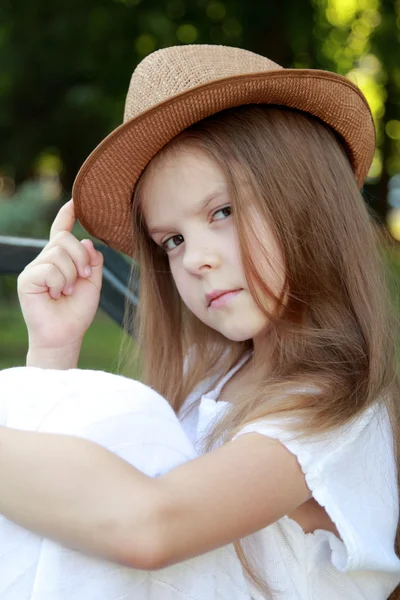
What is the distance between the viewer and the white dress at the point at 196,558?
1282 millimetres

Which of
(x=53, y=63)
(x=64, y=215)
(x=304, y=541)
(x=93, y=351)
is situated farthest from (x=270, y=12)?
(x=304, y=541)

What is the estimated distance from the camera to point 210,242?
168cm

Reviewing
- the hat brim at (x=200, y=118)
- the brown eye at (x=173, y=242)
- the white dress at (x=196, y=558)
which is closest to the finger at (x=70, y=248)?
the hat brim at (x=200, y=118)

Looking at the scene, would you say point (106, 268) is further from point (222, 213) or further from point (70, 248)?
point (222, 213)

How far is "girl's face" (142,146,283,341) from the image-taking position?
1.67 metres

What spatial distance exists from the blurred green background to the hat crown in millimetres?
4067

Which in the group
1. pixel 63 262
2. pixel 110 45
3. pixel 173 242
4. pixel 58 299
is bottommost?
pixel 110 45

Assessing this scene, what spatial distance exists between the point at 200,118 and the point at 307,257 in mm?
368

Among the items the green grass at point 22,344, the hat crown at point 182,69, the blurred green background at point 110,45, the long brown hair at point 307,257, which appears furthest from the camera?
the blurred green background at point 110,45

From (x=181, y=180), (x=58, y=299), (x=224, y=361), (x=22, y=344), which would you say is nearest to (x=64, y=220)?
(x=58, y=299)

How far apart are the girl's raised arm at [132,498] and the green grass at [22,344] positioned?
10.8 ft

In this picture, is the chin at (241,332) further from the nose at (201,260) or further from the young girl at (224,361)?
the nose at (201,260)

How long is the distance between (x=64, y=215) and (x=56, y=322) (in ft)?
0.92

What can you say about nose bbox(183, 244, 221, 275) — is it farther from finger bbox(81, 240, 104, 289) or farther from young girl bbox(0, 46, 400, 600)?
finger bbox(81, 240, 104, 289)
